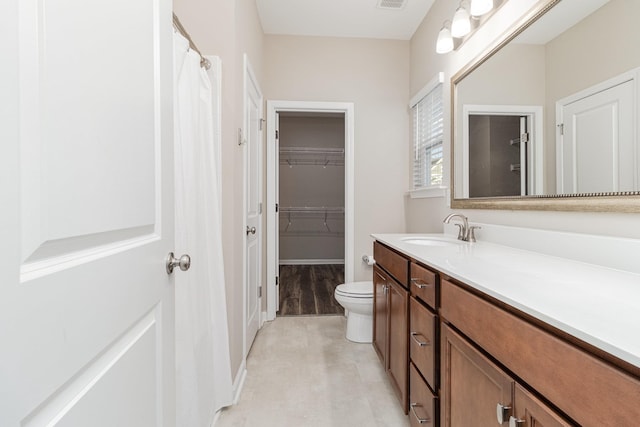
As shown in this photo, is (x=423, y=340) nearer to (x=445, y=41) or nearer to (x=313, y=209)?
(x=445, y=41)

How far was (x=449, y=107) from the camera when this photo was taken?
219cm

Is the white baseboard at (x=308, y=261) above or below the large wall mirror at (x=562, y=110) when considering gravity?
below

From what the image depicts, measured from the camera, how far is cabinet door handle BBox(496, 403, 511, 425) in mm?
766

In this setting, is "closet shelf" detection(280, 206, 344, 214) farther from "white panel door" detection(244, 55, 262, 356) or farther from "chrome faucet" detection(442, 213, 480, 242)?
"chrome faucet" detection(442, 213, 480, 242)

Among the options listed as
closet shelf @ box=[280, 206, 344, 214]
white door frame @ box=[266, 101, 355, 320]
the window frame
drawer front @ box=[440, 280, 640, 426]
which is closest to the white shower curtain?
drawer front @ box=[440, 280, 640, 426]

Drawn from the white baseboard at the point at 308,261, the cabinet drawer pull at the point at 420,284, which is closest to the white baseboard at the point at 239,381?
the cabinet drawer pull at the point at 420,284

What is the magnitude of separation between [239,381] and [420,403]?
1055 millimetres

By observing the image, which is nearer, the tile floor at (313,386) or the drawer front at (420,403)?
the drawer front at (420,403)

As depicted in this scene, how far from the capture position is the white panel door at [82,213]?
0.41 m

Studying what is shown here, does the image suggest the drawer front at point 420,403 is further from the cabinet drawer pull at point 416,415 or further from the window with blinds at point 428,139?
the window with blinds at point 428,139

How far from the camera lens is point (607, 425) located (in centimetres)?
52

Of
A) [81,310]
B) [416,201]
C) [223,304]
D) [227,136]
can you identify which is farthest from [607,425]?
[416,201]

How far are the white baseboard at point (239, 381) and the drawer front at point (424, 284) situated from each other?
44.5 inches

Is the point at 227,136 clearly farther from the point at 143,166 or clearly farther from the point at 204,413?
the point at 204,413
